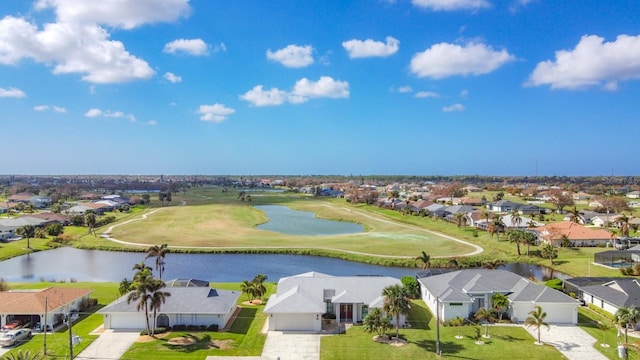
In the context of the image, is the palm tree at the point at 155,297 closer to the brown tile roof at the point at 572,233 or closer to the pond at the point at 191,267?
the pond at the point at 191,267

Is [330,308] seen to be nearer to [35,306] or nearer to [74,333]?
[74,333]

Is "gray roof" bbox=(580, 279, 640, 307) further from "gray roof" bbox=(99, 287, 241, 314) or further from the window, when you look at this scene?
"gray roof" bbox=(99, 287, 241, 314)

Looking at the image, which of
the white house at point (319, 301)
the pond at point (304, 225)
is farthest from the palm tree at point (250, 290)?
the pond at point (304, 225)

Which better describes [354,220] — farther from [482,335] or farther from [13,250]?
[482,335]

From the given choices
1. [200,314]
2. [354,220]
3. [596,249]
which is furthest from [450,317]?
[354,220]

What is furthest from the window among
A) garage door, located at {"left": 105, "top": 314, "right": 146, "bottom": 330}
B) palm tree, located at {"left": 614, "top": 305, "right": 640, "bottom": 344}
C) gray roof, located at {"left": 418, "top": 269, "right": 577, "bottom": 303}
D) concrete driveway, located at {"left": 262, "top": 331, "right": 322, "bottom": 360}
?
palm tree, located at {"left": 614, "top": 305, "right": 640, "bottom": 344}

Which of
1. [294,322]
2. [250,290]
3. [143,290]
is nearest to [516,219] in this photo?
[250,290]

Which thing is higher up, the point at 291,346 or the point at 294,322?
the point at 294,322

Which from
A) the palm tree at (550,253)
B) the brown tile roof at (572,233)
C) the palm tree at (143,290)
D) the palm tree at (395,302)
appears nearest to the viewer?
the palm tree at (143,290)

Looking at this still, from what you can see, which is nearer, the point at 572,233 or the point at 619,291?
the point at 619,291
